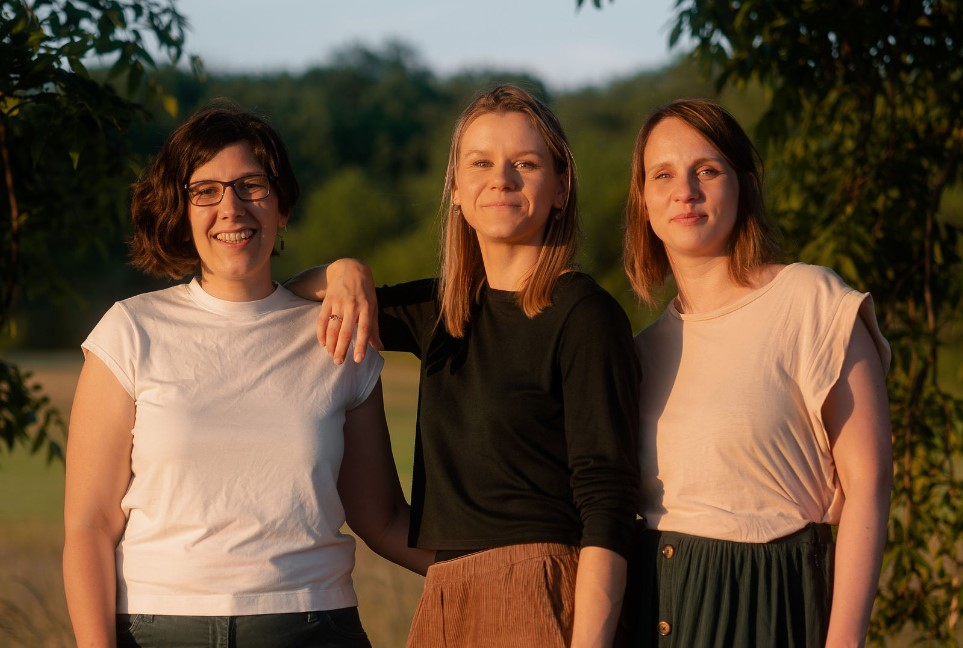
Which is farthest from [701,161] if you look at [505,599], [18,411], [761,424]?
[18,411]

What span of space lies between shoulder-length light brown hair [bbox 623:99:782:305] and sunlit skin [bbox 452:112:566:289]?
0.22 meters

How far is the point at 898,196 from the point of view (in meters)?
4.11

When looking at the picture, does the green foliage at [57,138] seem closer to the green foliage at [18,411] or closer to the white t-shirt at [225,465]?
the green foliage at [18,411]

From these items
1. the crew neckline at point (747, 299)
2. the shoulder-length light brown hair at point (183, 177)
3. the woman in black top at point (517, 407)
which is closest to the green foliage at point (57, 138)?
the shoulder-length light brown hair at point (183, 177)

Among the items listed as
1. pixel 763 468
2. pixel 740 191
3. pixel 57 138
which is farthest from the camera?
pixel 57 138

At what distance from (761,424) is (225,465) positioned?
1054 millimetres

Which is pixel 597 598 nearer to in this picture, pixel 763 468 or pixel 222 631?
pixel 763 468

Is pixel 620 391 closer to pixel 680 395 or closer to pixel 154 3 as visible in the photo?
pixel 680 395

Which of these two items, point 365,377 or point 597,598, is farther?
point 365,377

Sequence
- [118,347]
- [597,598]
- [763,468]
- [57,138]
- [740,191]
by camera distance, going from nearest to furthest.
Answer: [597,598]
[763,468]
[118,347]
[740,191]
[57,138]

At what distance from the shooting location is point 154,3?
11.9 feet

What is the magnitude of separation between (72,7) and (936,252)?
2.85 m

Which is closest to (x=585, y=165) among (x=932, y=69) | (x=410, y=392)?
(x=410, y=392)

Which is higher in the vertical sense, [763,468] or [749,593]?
[763,468]
